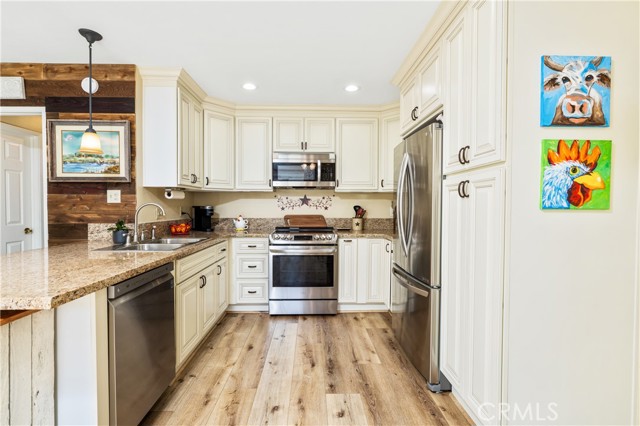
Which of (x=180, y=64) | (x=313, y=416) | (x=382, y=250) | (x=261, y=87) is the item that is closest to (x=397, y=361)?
(x=313, y=416)

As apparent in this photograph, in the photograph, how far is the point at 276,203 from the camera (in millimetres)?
3789

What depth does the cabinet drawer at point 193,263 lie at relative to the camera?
→ 77.9 inches

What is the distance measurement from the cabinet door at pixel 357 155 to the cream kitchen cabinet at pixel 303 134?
0.14m

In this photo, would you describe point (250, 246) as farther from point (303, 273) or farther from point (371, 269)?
point (371, 269)

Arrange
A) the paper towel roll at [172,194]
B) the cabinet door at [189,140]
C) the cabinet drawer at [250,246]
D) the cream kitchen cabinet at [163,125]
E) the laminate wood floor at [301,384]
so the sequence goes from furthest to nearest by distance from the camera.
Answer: the cabinet drawer at [250,246] < the paper towel roll at [172,194] < the cabinet door at [189,140] < the cream kitchen cabinet at [163,125] < the laminate wood floor at [301,384]

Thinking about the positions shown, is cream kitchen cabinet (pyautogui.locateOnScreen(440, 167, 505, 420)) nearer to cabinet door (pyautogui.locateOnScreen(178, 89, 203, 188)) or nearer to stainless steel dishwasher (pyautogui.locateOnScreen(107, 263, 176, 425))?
stainless steel dishwasher (pyautogui.locateOnScreen(107, 263, 176, 425))

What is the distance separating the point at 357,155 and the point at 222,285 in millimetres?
2158

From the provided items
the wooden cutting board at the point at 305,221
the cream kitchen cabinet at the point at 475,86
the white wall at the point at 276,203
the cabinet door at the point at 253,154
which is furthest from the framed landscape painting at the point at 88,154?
the cream kitchen cabinet at the point at 475,86

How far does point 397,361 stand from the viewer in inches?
88.7

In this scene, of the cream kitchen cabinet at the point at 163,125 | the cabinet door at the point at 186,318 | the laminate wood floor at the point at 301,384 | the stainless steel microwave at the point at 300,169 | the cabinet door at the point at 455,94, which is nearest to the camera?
the cabinet door at the point at 455,94

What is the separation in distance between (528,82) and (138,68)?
9.43 feet

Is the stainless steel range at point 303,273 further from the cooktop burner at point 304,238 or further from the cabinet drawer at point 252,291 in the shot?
the cabinet drawer at point 252,291

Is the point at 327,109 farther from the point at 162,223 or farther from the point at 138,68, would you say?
the point at 162,223

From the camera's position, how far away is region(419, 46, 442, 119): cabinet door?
186cm
